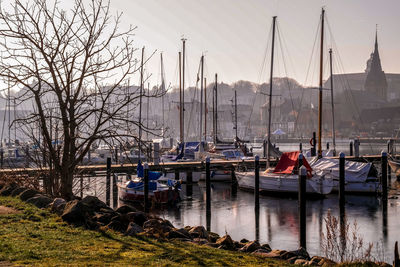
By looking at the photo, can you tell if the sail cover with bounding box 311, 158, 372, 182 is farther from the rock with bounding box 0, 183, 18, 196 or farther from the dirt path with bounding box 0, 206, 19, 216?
the dirt path with bounding box 0, 206, 19, 216

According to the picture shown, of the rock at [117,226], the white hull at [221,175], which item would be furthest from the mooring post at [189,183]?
the rock at [117,226]

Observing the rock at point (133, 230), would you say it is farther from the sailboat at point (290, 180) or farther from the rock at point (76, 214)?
the sailboat at point (290, 180)

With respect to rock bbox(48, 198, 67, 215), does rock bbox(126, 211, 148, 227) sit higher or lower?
lower

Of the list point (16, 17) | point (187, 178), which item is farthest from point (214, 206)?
point (16, 17)

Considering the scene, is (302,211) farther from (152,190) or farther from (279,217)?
(152,190)

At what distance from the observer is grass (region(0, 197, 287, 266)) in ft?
36.0

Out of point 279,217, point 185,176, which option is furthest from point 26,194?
point 185,176

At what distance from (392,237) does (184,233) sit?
13287 millimetres

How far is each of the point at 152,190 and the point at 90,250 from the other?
21529mm

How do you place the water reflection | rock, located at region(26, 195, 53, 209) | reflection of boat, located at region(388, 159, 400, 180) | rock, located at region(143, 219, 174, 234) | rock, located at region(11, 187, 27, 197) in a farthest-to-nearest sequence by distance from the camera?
reflection of boat, located at region(388, 159, 400, 180)
the water reflection
rock, located at region(11, 187, 27, 197)
rock, located at region(26, 195, 53, 209)
rock, located at region(143, 219, 174, 234)

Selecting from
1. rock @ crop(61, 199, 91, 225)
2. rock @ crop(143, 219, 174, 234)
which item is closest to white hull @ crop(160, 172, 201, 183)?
rock @ crop(143, 219, 174, 234)

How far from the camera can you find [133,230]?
14.3 metres

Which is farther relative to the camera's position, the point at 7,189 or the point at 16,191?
the point at 7,189

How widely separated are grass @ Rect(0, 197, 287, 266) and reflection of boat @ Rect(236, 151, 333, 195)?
2443cm
